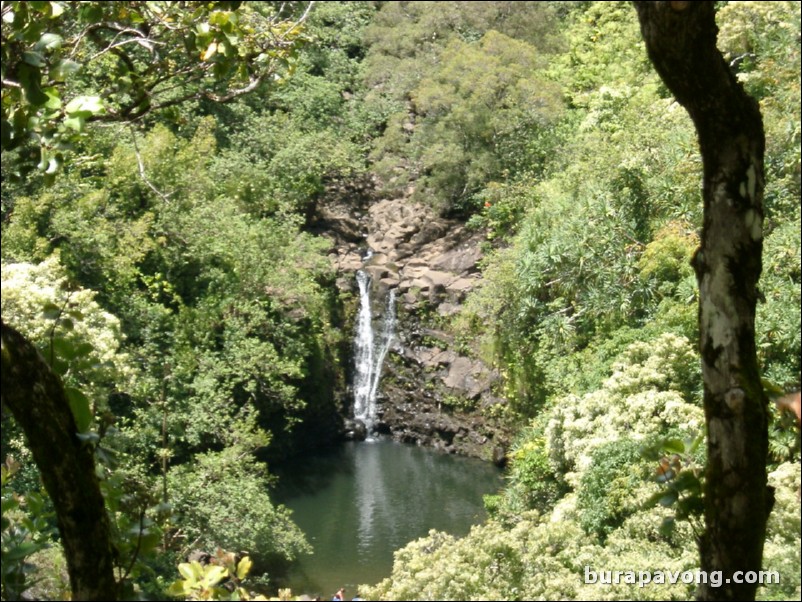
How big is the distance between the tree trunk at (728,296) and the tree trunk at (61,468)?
1.37 meters

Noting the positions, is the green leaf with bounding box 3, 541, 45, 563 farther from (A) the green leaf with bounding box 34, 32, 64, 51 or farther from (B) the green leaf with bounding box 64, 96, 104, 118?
(A) the green leaf with bounding box 34, 32, 64, 51

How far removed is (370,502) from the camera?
14.6m

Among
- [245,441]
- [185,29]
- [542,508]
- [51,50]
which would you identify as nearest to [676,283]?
[542,508]

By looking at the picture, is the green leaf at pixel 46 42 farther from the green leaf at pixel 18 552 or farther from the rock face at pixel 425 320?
the rock face at pixel 425 320

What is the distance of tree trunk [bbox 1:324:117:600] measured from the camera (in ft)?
6.83

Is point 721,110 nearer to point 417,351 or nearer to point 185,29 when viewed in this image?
point 185,29

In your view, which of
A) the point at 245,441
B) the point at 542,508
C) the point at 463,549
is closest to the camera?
the point at 463,549

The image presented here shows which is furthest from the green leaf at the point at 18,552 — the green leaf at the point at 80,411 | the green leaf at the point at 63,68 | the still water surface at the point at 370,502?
the still water surface at the point at 370,502

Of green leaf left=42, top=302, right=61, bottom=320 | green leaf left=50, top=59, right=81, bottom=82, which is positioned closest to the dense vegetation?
green leaf left=50, top=59, right=81, bottom=82

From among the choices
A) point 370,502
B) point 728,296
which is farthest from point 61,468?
point 370,502

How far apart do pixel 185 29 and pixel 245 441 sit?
906 cm

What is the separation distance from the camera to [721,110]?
2.01 metres

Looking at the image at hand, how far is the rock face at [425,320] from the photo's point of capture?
16781 mm

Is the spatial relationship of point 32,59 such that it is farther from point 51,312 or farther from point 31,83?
point 51,312
